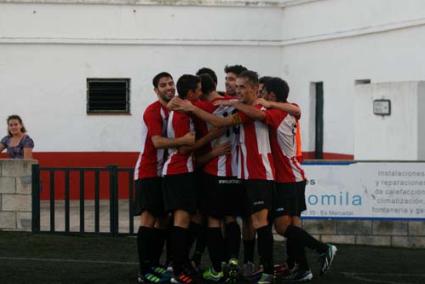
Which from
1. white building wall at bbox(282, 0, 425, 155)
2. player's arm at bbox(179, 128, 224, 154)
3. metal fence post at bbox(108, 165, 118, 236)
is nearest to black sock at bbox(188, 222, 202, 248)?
player's arm at bbox(179, 128, 224, 154)

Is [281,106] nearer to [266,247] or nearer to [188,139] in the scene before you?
[188,139]

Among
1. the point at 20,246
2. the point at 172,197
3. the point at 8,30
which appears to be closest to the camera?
the point at 172,197

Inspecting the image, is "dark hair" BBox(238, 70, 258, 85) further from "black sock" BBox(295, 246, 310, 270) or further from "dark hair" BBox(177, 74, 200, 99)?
"black sock" BBox(295, 246, 310, 270)

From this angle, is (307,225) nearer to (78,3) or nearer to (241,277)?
(241,277)

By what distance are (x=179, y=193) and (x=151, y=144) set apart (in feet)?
2.08

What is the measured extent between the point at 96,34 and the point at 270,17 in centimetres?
339

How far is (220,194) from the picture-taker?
1198 cm

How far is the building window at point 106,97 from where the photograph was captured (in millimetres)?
24375

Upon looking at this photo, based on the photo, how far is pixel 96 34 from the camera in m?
24.2

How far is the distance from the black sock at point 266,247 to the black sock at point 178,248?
711 mm

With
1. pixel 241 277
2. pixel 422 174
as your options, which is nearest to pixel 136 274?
pixel 241 277

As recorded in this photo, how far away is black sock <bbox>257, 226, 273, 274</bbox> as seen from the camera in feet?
38.9

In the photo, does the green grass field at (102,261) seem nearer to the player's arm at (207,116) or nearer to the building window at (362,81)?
the player's arm at (207,116)

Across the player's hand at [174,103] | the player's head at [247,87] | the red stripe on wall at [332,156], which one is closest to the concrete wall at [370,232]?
the player's head at [247,87]
